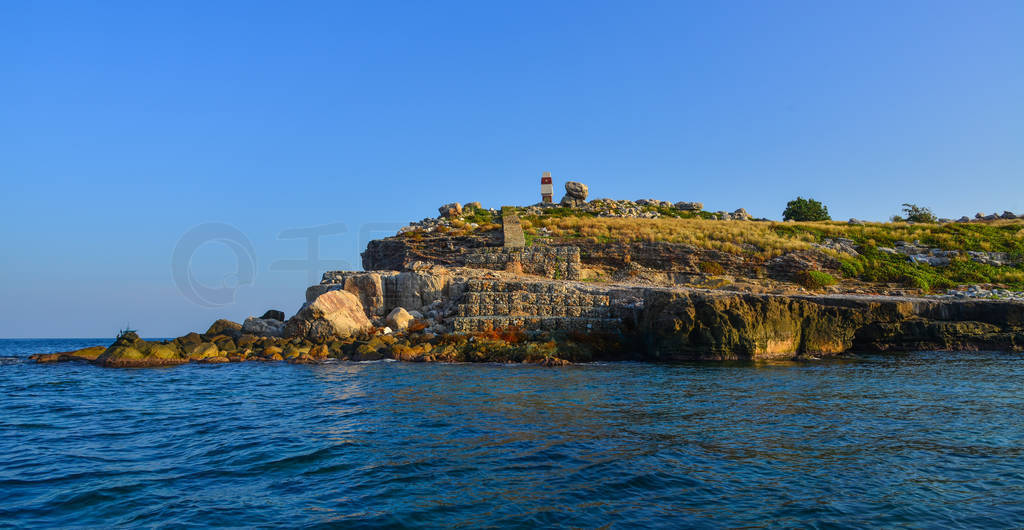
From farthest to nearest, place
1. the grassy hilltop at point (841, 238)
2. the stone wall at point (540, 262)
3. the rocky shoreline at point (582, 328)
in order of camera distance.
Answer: the stone wall at point (540, 262) → the grassy hilltop at point (841, 238) → the rocky shoreline at point (582, 328)

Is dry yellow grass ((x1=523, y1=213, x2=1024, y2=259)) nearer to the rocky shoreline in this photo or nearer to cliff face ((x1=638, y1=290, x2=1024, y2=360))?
cliff face ((x1=638, y1=290, x2=1024, y2=360))

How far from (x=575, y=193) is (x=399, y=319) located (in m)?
39.1

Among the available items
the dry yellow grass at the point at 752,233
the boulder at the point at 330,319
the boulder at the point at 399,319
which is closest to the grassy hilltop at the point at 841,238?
Answer: the dry yellow grass at the point at 752,233

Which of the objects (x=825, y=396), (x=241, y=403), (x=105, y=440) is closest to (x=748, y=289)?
(x=825, y=396)

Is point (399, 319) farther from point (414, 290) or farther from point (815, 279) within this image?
point (815, 279)

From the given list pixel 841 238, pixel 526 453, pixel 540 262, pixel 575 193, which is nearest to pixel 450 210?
pixel 575 193

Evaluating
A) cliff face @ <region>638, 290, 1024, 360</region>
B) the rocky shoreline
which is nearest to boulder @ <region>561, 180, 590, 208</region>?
the rocky shoreline

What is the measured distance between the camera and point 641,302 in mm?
20750

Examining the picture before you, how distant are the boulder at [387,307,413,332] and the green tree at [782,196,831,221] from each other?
154 feet

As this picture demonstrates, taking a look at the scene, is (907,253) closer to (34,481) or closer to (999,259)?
(999,259)

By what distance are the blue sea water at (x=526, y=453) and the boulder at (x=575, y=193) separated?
44.6 m

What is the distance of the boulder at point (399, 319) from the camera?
69.2 ft

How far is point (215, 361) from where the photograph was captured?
1941cm

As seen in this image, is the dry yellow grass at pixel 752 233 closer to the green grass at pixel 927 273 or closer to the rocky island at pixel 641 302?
the rocky island at pixel 641 302
